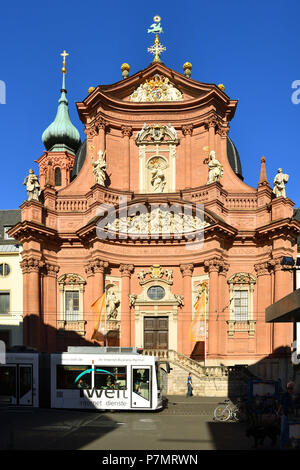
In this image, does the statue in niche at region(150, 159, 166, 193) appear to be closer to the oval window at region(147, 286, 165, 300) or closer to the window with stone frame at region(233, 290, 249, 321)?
the oval window at region(147, 286, 165, 300)

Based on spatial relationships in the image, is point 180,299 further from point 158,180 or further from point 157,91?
point 157,91

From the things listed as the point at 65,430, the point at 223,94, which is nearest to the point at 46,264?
the point at 223,94

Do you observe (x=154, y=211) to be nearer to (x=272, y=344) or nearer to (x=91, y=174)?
(x=91, y=174)

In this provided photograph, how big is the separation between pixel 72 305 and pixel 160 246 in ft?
24.2

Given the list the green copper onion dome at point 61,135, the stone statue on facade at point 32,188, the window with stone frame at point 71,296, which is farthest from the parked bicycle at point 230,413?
the green copper onion dome at point 61,135

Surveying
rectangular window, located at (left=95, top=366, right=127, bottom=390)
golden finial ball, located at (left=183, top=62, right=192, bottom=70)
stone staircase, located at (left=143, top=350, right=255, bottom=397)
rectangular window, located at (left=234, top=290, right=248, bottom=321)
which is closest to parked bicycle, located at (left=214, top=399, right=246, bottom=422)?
rectangular window, located at (left=95, top=366, right=127, bottom=390)

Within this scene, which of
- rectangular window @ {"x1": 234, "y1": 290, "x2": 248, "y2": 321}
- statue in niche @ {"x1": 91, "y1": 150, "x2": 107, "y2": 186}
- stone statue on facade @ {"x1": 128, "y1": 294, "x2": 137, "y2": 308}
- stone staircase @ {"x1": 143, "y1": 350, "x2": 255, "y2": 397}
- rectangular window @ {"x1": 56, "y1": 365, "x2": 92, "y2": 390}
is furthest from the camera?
statue in niche @ {"x1": 91, "y1": 150, "x2": 107, "y2": 186}

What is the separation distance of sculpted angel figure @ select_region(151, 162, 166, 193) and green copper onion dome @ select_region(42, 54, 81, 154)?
22247 mm

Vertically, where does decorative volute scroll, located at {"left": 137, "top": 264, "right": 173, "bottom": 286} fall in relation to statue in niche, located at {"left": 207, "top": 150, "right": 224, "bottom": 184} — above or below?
below

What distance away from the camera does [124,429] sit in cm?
2025

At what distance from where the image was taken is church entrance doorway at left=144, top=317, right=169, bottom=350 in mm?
40062

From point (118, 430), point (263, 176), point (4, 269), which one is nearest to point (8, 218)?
point (4, 269)

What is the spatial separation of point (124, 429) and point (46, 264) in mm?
21312

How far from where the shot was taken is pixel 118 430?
65.7 feet
